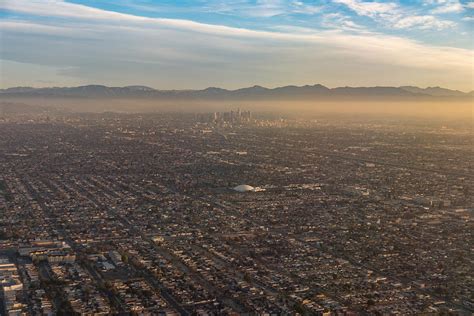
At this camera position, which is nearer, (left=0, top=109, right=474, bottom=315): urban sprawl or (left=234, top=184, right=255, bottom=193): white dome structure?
(left=0, top=109, right=474, bottom=315): urban sprawl

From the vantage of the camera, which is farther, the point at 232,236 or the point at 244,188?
the point at 244,188

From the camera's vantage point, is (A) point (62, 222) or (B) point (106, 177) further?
(B) point (106, 177)

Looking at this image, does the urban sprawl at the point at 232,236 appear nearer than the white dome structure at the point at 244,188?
Yes

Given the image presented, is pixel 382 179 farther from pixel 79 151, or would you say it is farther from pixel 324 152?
pixel 79 151

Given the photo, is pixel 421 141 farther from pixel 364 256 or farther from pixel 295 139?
pixel 364 256

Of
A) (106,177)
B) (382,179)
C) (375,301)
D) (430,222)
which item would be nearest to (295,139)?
(382,179)

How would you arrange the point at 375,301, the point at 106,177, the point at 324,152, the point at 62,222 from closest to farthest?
the point at 375,301 < the point at 62,222 < the point at 106,177 < the point at 324,152

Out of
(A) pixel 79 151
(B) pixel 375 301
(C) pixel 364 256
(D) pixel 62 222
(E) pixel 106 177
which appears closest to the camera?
(B) pixel 375 301

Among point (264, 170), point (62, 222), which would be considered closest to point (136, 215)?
point (62, 222)

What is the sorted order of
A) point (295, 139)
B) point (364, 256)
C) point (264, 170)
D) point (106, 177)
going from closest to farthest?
point (364, 256) < point (106, 177) < point (264, 170) < point (295, 139)
